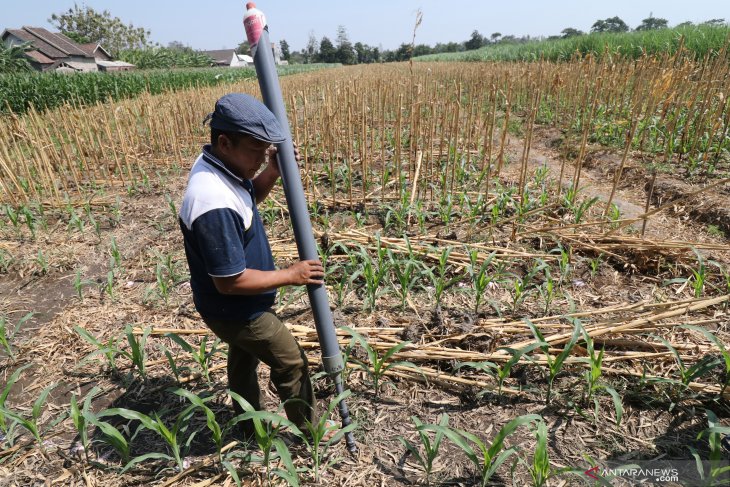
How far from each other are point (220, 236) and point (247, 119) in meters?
0.41

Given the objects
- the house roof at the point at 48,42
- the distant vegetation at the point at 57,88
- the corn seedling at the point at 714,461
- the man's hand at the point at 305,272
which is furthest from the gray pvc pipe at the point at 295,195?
the house roof at the point at 48,42

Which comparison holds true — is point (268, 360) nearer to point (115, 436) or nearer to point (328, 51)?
point (115, 436)

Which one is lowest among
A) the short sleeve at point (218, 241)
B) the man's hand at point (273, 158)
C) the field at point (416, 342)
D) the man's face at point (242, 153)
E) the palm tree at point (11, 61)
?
the field at point (416, 342)

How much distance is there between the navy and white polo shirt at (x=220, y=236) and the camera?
1378mm

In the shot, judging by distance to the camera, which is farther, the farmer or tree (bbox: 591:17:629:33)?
tree (bbox: 591:17:629:33)

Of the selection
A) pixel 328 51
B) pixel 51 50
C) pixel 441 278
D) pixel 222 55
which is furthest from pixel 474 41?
pixel 441 278

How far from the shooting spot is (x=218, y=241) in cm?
138

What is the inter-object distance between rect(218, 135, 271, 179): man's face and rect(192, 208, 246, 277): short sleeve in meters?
0.20

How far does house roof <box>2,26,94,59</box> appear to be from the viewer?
120 ft

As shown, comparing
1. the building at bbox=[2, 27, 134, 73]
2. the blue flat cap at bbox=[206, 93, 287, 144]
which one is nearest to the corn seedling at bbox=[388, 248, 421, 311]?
the blue flat cap at bbox=[206, 93, 287, 144]

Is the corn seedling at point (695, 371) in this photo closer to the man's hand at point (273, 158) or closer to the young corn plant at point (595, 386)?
the young corn plant at point (595, 386)

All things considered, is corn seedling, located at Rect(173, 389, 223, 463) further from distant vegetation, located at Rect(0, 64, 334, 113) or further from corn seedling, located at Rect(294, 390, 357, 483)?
distant vegetation, located at Rect(0, 64, 334, 113)

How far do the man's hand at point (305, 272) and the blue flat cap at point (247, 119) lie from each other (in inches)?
18.3

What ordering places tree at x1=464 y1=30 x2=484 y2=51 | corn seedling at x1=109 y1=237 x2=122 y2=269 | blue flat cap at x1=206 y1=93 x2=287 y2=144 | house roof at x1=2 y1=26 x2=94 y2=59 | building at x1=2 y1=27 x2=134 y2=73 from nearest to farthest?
blue flat cap at x1=206 y1=93 x2=287 y2=144 < corn seedling at x1=109 y1=237 x2=122 y2=269 < building at x1=2 y1=27 x2=134 y2=73 < house roof at x1=2 y1=26 x2=94 y2=59 < tree at x1=464 y1=30 x2=484 y2=51
